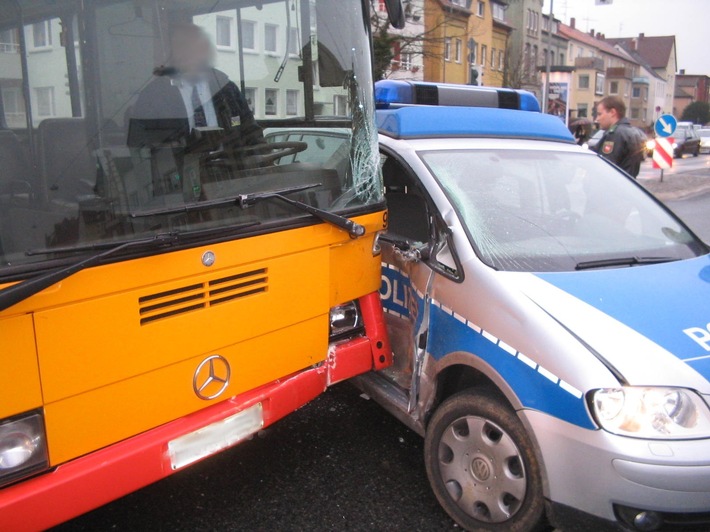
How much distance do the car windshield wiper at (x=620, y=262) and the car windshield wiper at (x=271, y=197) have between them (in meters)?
1.10

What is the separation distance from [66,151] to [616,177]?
3.20 metres

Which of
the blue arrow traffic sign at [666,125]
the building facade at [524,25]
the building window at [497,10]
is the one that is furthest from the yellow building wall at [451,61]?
the blue arrow traffic sign at [666,125]

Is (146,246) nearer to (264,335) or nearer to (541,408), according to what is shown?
(264,335)

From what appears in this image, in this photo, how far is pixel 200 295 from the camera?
8.71ft

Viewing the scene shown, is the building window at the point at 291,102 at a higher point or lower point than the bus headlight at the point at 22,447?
higher

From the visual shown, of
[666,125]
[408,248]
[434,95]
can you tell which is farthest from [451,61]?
[408,248]

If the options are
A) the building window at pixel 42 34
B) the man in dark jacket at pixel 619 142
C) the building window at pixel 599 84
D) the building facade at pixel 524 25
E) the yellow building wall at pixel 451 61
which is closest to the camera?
the building window at pixel 42 34

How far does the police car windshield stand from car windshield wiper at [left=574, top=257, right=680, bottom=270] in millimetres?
23

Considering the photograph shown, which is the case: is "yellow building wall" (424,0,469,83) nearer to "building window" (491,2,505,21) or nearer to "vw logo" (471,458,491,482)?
"building window" (491,2,505,21)

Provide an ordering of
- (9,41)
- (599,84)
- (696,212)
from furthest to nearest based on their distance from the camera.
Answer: (599,84) < (696,212) < (9,41)

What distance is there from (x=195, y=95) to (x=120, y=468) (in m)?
1.50

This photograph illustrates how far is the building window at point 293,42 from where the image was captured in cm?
304

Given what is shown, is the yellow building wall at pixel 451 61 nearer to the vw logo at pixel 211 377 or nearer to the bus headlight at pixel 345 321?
the bus headlight at pixel 345 321

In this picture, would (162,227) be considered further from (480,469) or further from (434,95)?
(434,95)
